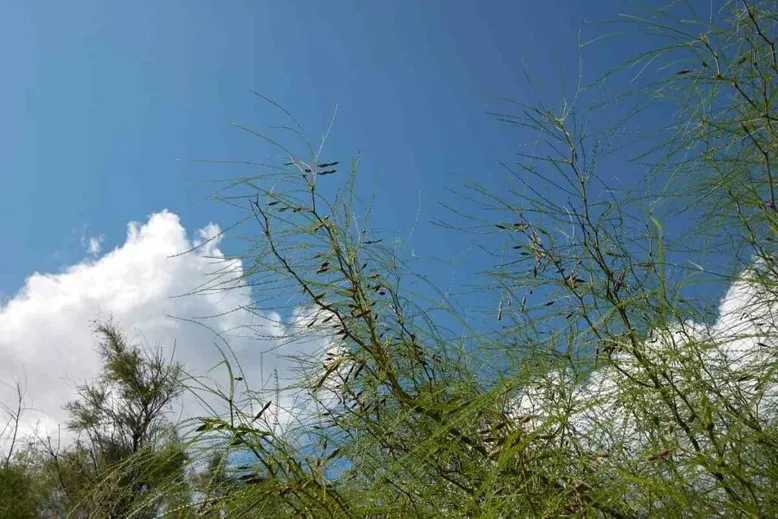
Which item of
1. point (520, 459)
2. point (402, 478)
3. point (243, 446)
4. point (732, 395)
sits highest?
point (243, 446)

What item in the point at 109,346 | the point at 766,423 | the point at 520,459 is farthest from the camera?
the point at 109,346

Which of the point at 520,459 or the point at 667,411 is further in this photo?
the point at 667,411

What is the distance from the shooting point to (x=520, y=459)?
1448 mm

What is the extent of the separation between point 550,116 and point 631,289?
1.72 ft

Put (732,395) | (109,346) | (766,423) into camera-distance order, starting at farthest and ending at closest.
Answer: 1. (109,346)
2. (766,423)
3. (732,395)

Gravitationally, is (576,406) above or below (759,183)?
below

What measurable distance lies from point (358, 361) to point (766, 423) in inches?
39.5

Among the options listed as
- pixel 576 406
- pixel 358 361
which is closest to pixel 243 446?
pixel 358 361

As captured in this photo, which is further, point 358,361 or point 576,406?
point 358,361

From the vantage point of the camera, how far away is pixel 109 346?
15188mm

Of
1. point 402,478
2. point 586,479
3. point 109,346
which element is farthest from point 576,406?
point 109,346

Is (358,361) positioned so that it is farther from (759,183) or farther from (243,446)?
(759,183)

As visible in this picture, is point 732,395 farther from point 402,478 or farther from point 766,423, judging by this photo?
point 402,478

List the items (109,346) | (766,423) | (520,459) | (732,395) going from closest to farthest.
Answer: (520,459) → (732,395) → (766,423) → (109,346)
